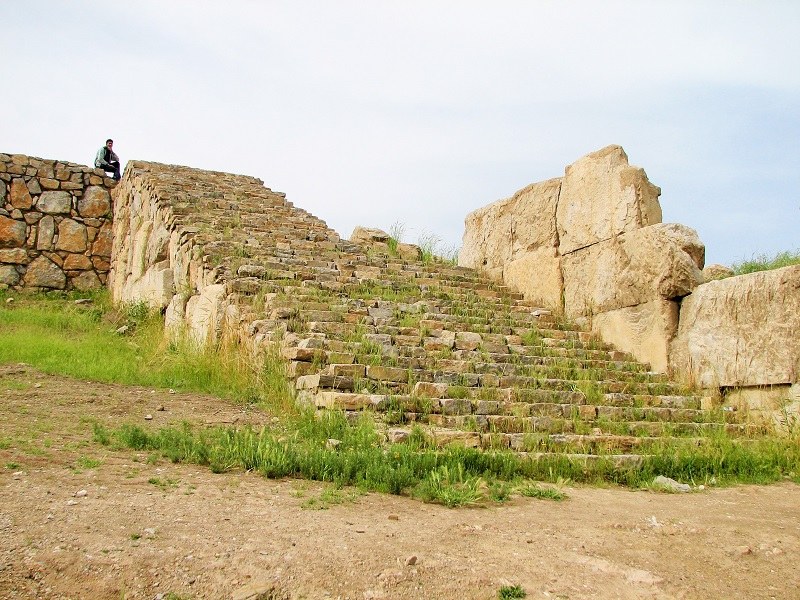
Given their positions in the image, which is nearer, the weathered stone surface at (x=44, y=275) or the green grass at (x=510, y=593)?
the green grass at (x=510, y=593)

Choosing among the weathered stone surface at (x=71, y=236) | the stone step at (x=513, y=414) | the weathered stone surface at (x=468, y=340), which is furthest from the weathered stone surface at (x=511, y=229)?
the weathered stone surface at (x=71, y=236)

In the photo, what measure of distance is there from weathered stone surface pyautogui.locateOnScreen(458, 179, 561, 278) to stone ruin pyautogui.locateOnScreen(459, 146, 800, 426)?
0.06ft

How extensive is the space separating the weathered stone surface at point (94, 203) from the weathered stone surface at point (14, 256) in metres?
1.31

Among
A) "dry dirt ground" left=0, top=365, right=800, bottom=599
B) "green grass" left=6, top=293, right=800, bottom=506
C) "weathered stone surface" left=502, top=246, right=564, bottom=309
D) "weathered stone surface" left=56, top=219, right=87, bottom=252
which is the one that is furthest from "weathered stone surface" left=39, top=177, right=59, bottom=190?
"dry dirt ground" left=0, top=365, right=800, bottom=599

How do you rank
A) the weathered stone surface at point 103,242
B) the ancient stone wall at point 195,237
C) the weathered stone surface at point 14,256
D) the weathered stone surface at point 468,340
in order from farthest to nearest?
the weathered stone surface at point 103,242 < the weathered stone surface at point 14,256 < the ancient stone wall at point 195,237 < the weathered stone surface at point 468,340

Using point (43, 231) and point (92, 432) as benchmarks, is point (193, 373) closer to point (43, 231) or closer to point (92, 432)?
point (92, 432)

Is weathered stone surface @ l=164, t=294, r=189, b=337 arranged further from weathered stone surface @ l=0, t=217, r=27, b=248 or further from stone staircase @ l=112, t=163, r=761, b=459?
weathered stone surface @ l=0, t=217, r=27, b=248

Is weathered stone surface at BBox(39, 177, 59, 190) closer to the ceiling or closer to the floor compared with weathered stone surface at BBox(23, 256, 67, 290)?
closer to the ceiling

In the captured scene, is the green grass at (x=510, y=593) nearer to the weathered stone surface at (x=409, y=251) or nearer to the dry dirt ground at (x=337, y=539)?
the dry dirt ground at (x=337, y=539)

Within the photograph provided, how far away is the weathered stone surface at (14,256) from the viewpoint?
13430 millimetres

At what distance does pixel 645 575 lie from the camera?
3.29 meters

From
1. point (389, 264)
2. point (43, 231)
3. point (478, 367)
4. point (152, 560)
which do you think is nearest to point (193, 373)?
point (478, 367)

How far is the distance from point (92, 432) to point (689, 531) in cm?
402

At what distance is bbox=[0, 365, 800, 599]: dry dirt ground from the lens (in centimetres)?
296
